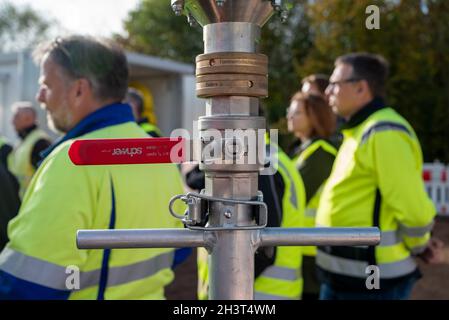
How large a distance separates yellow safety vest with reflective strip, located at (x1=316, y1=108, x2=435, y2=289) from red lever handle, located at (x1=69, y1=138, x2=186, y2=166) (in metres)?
1.92

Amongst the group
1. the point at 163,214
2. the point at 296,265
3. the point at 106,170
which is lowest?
the point at 296,265

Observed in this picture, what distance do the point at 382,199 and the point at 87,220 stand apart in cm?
162

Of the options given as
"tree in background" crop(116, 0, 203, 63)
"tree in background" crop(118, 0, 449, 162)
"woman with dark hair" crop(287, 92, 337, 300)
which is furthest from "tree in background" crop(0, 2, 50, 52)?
"woman with dark hair" crop(287, 92, 337, 300)

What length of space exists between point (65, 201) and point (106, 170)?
0.16 metres

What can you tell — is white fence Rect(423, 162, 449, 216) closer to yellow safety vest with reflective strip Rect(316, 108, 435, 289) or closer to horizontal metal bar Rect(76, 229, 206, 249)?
yellow safety vest with reflective strip Rect(316, 108, 435, 289)

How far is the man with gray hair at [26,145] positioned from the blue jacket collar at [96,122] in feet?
12.6

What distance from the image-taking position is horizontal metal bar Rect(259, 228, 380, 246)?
963 millimetres

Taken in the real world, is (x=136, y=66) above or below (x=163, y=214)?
above

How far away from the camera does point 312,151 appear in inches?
149
